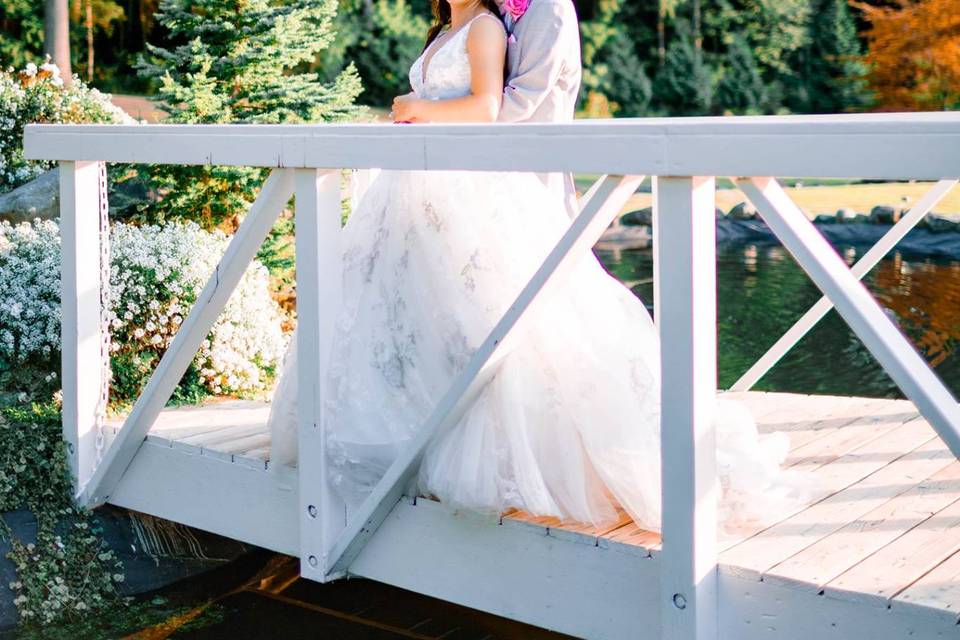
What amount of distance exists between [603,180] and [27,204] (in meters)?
4.73

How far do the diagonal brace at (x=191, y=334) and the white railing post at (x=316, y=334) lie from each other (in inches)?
3.4

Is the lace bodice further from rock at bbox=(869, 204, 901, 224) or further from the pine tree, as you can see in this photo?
rock at bbox=(869, 204, 901, 224)

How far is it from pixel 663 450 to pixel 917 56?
46.9 feet

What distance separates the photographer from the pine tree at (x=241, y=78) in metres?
6.96

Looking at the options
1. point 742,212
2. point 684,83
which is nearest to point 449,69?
point 742,212

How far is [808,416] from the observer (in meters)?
3.65

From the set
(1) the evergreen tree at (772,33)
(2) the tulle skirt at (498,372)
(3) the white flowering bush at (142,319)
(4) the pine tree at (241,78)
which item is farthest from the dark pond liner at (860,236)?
(2) the tulle skirt at (498,372)

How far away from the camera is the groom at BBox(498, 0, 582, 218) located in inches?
120

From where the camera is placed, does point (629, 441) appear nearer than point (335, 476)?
Yes

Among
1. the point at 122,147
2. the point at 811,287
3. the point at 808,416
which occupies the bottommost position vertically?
the point at 811,287

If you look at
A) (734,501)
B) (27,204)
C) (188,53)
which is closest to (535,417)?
(734,501)

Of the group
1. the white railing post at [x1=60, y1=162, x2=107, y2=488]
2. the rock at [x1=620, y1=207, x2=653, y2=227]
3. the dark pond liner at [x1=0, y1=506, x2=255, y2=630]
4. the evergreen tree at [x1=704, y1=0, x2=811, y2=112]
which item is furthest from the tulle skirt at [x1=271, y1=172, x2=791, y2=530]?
the evergreen tree at [x1=704, y1=0, x2=811, y2=112]

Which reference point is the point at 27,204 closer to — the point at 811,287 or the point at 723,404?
the point at 723,404

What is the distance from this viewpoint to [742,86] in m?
20.7
